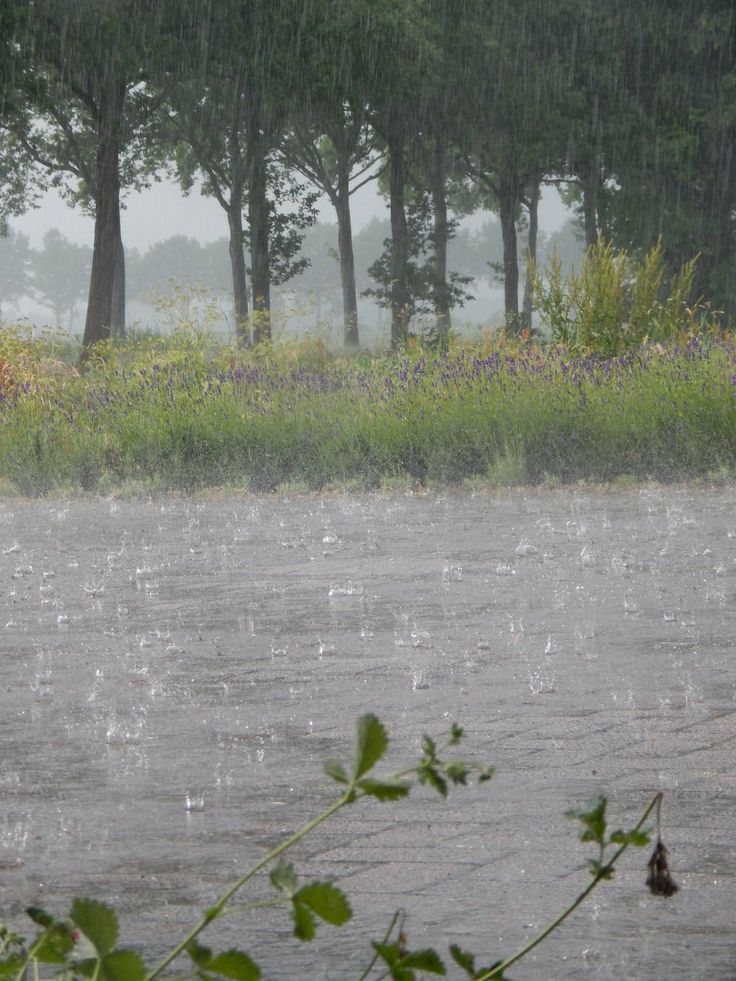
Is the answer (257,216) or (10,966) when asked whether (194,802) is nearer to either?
(10,966)

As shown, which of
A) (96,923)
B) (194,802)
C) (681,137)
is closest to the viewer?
(96,923)

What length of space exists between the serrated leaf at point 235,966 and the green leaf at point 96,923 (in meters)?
0.10

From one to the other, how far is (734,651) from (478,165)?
44.4 meters

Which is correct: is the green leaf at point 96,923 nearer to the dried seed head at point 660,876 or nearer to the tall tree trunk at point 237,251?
the dried seed head at point 660,876

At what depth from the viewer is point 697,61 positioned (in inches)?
1763

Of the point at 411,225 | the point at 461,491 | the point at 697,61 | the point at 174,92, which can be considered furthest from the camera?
the point at 411,225

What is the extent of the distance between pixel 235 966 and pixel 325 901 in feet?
0.34

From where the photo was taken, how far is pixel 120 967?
1385 mm

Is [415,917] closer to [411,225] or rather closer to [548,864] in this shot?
[548,864]

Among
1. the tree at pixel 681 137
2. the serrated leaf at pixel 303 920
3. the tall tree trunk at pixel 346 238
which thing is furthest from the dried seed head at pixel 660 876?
the tree at pixel 681 137

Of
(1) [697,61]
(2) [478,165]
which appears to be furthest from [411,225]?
(1) [697,61]

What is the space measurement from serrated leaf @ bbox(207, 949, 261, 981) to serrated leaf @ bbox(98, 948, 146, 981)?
70 millimetres

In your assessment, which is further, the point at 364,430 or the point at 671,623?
the point at 364,430

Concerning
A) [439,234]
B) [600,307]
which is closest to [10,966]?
[600,307]
